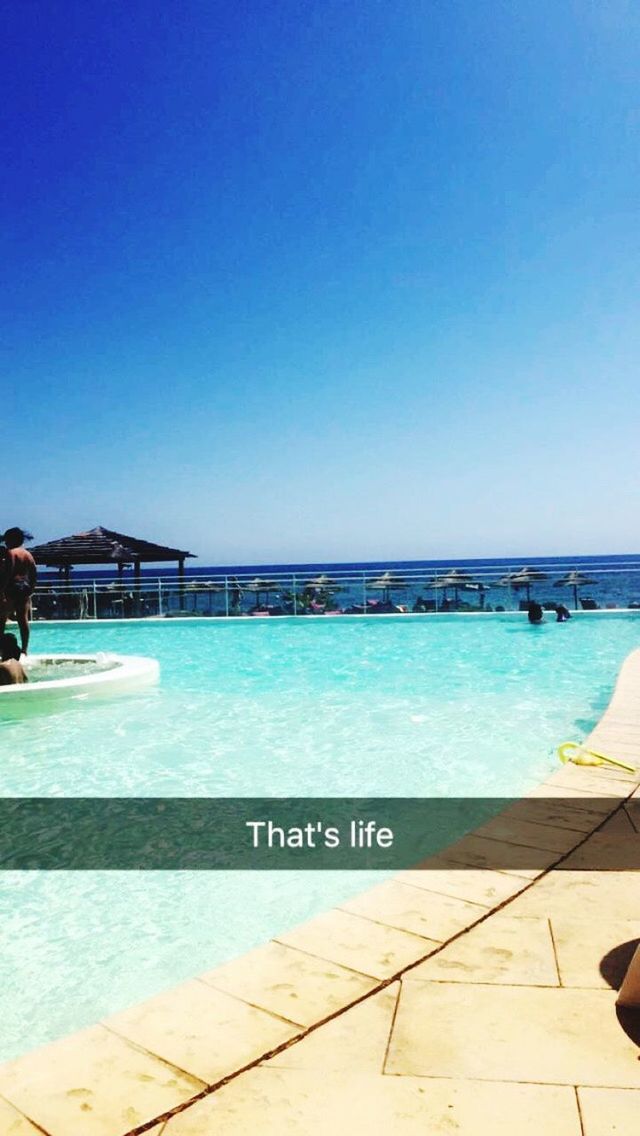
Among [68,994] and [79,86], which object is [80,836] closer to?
[68,994]

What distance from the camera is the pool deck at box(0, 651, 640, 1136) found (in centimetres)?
127

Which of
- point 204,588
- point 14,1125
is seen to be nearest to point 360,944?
point 14,1125

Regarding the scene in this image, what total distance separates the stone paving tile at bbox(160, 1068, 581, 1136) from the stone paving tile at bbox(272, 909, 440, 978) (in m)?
0.45

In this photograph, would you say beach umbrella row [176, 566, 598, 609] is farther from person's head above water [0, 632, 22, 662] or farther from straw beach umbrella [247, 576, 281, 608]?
person's head above water [0, 632, 22, 662]

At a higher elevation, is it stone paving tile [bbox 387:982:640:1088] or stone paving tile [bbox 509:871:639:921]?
stone paving tile [bbox 387:982:640:1088]

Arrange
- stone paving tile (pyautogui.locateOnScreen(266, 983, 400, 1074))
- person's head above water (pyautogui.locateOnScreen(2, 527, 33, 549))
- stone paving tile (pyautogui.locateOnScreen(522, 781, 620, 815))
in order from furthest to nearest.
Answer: person's head above water (pyautogui.locateOnScreen(2, 527, 33, 549)) < stone paving tile (pyautogui.locateOnScreen(522, 781, 620, 815)) < stone paving tile (pyautogui.locateOnScreen(266, 983, 400, 1074))

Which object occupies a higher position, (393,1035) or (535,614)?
(393,1035)

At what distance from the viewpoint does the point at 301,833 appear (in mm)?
3793

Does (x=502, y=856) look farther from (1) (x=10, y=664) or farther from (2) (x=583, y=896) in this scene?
(1) (x=10, y=664)

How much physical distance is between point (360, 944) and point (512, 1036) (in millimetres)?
550

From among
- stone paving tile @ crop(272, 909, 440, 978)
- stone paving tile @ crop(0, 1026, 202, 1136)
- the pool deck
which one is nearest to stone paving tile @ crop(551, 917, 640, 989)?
the pool deck

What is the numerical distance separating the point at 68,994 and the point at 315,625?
12.0 metres

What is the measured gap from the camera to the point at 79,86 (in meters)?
8.54

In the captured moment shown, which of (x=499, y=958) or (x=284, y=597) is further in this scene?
(x=284, y=597)
